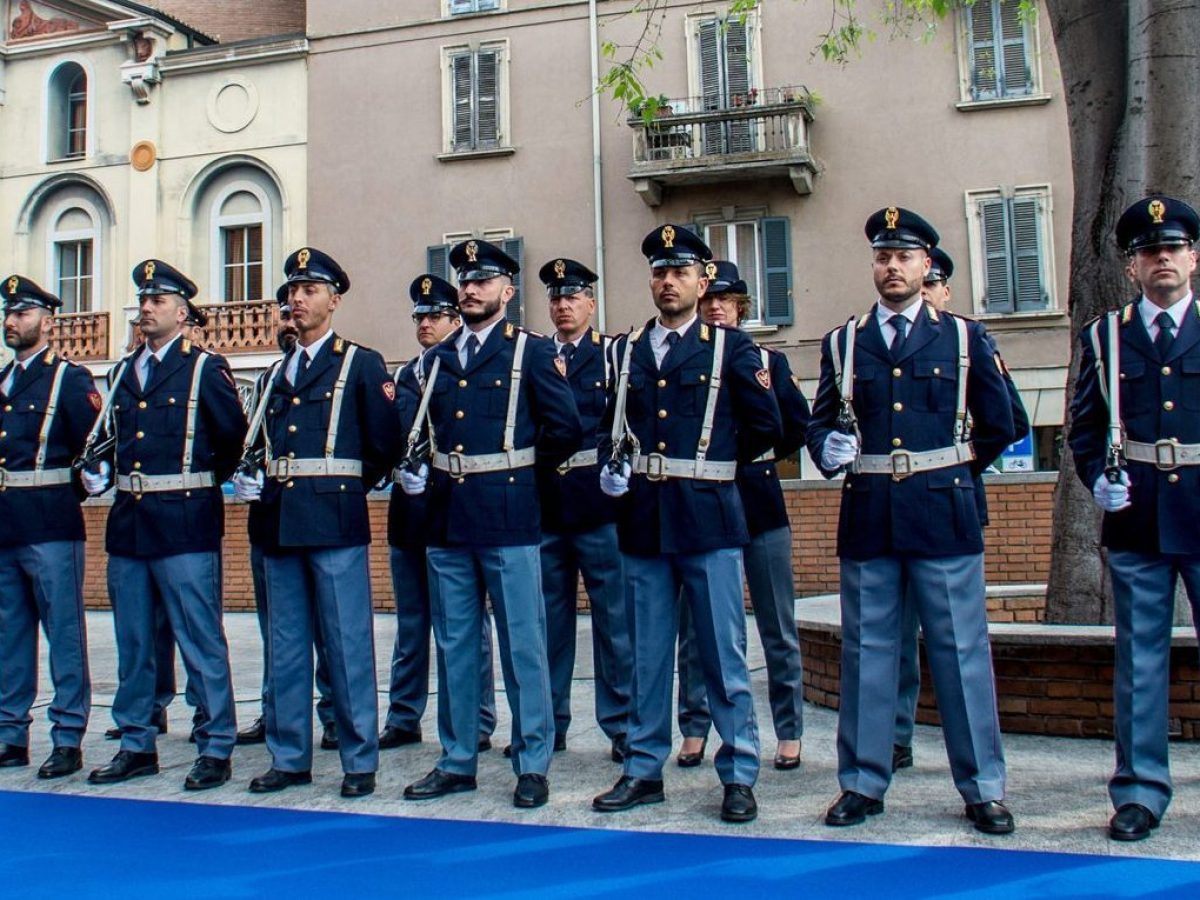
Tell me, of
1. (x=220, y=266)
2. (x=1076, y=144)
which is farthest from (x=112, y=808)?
(x=220, y=266)

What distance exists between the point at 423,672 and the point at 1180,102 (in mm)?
4850

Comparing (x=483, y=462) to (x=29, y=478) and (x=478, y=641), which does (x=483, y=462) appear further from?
(x=29, y=478)

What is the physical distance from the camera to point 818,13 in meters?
19.9

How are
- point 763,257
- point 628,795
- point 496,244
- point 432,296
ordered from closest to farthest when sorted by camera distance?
1. point 628,795
2. point 432,296
3. point 763,257
4. point 496,244

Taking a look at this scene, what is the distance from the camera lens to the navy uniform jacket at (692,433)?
511 cm

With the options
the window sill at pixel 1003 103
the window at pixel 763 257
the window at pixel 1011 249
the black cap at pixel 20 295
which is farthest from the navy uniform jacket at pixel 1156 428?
the window sill at pixel 1003 103

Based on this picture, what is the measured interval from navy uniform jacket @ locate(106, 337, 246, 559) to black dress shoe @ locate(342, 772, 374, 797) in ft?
4.12

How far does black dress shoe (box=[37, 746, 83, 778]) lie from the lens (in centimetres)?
595

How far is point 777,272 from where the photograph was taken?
66.3 feet

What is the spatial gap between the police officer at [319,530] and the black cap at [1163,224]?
3.08m

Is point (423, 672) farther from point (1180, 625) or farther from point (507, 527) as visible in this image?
point (1180, 625)

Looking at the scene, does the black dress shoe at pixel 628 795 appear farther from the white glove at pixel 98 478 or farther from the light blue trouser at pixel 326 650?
the white glove at pixel 98 478

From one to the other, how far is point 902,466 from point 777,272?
1573 centimetres

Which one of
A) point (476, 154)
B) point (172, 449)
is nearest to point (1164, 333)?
Result: point (172, 449)
